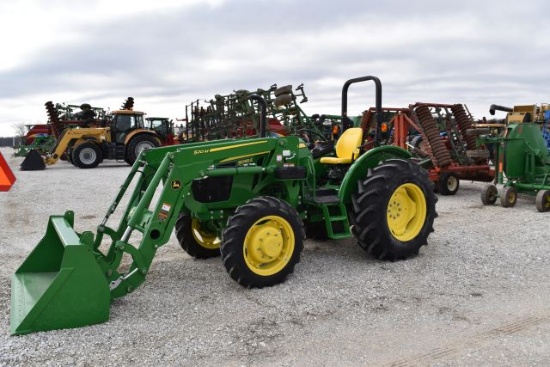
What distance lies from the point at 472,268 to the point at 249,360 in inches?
120

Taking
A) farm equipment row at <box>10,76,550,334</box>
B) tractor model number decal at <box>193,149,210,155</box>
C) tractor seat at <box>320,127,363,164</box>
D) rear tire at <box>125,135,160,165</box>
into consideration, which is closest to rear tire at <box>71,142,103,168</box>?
rear tire at <box>125,135,160,165</box>

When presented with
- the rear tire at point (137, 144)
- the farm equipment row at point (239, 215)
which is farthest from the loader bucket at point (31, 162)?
the farm equipment row at point (239, 215)

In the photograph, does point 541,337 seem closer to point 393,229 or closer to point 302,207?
point 393,229

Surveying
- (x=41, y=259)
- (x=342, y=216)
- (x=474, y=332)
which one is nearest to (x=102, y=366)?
(x=41, y=259)

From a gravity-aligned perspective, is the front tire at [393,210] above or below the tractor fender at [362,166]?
below

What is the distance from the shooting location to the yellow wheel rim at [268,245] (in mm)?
4562

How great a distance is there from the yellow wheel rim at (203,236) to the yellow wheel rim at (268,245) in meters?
1.21

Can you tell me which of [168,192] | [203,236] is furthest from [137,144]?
[168,192]

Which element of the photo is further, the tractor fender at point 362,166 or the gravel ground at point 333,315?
the tractor fender at point 362,166

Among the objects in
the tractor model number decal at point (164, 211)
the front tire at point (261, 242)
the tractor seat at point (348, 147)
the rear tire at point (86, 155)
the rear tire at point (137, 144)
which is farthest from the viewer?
the rear tire at point (137, 144)

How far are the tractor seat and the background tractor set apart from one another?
1571 centimetres

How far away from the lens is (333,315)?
4.05 m

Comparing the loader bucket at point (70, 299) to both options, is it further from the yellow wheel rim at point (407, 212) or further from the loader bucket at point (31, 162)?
the loader bucket at point (31, 162)

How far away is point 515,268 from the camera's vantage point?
5312mm
